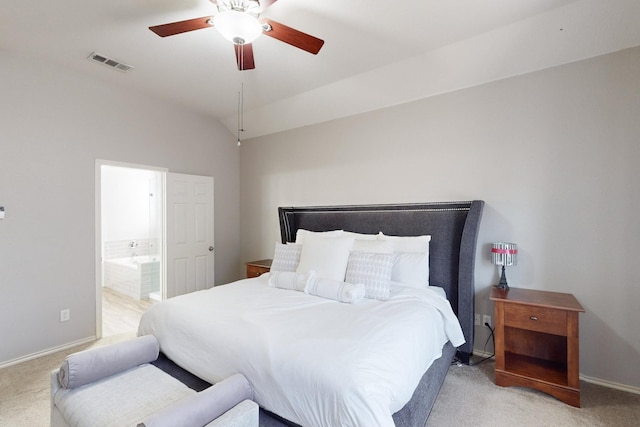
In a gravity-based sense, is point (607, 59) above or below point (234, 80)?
below

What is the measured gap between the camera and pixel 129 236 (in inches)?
245

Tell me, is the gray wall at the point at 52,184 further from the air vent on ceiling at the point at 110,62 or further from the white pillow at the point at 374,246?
the white pillow at the point at 374,246

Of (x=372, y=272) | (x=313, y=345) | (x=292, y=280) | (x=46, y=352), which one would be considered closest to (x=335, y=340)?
(x=313, y=345)

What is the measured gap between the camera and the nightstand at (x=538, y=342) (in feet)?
7.08

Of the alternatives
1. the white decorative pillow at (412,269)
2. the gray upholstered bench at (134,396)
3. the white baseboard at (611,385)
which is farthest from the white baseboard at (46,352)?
the white baseboard at (611,385)

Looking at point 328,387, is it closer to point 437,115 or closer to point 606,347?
point 606,347

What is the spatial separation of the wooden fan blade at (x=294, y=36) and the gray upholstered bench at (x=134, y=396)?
2.10m

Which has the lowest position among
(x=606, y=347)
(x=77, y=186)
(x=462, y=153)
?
(x=606, y=347)

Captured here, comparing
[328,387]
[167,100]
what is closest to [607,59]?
[328,387]

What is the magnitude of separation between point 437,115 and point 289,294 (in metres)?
2.45

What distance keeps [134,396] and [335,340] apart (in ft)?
3.61

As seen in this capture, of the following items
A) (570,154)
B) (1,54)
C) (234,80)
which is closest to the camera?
(570,154)

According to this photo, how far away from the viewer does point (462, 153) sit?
10.0ft

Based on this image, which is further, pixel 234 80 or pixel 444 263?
pixel 234 80
